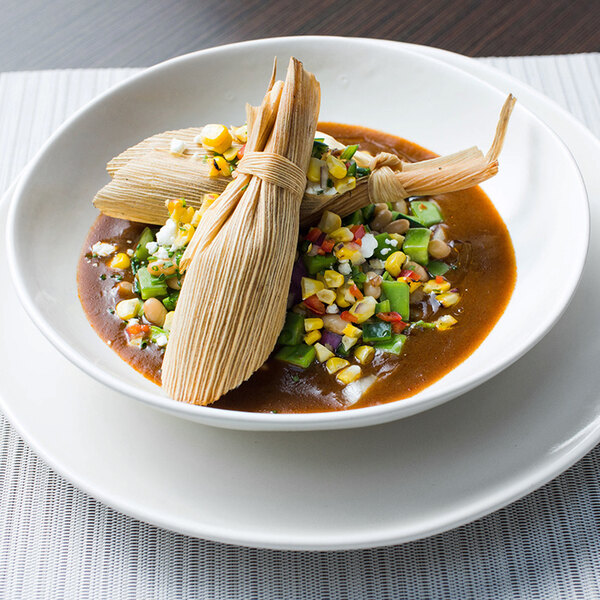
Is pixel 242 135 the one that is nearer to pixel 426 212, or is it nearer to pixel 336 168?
pixel 336 168

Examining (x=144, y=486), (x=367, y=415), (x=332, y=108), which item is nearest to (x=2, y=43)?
(x=332, y=108)

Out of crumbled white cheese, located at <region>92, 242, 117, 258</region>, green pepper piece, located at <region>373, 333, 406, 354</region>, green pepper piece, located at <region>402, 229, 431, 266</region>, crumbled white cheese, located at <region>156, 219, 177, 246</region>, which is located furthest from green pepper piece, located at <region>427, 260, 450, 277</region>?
crumbled white cheese, located at <region>92, 242, 117, 258</region>

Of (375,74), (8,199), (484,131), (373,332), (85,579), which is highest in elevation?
(375,74)

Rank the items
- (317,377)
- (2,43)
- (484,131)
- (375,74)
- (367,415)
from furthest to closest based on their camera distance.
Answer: (2,43) → (375,74) → (484,131) → (317,377) → (367,415)

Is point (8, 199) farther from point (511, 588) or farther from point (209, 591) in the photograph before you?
point (511, 588)

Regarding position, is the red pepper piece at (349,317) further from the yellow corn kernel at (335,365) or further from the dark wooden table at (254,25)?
the dark wooden table at (254,25)

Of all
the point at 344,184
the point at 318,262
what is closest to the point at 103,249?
the point at 318,262
